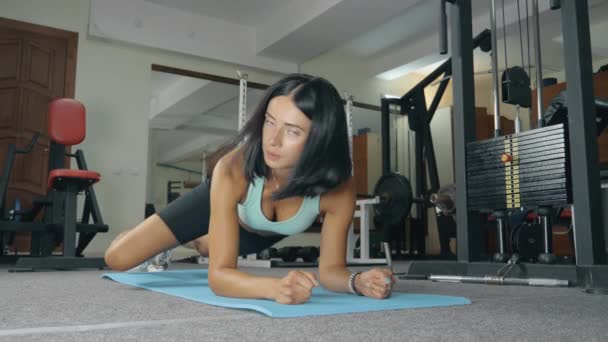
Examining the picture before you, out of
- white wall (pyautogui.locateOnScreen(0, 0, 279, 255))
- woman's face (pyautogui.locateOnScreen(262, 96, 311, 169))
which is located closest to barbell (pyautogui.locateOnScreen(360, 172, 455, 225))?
woman's face (pyautogui.locateOnScreen(262, 96, 311, 169))

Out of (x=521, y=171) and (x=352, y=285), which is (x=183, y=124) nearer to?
(x=521, y=171)

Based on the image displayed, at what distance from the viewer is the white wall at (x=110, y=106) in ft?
17.3

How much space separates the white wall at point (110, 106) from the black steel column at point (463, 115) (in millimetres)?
3892

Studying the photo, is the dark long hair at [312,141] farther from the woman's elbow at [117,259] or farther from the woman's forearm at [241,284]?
the woman's elbow at [117,259]

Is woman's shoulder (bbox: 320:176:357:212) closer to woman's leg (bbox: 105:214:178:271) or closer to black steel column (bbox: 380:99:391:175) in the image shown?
woman's leg (bbox: 105:214:178:271)

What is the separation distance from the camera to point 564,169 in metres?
1.90

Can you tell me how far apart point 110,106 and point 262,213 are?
15.0 feet

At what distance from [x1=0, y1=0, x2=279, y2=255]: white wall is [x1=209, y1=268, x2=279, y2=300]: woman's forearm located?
167 inches

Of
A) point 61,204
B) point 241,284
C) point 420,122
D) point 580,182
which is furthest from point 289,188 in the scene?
point 420,122

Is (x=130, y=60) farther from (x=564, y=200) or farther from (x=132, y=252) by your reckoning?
(x=564, y=200)

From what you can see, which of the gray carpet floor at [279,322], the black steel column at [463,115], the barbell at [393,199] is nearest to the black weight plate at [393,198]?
the barbell at [393,199]

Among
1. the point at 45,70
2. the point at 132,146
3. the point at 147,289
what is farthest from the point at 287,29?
the point at 147,289

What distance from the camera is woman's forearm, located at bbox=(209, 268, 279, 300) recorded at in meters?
1.15

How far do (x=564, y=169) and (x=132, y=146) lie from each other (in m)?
4.57
